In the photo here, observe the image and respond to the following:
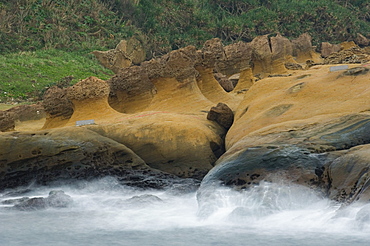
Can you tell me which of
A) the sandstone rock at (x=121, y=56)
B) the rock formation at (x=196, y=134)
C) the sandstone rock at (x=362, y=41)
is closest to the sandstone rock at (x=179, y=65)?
the rock formation at (x=196, y=134)

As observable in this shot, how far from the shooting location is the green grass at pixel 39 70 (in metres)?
19.9

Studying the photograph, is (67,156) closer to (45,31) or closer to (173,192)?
(173,192)

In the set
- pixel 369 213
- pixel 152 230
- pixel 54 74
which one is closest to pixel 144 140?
pixel 152 230

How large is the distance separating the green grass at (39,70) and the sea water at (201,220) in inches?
475

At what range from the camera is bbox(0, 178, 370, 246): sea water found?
6141 millimetres

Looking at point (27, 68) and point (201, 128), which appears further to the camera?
point (27, 68)

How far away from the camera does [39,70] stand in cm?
2211

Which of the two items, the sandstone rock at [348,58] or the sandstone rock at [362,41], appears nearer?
the sandstone rock at [348,58]

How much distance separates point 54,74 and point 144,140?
515 inches

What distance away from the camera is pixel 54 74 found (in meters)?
22.1

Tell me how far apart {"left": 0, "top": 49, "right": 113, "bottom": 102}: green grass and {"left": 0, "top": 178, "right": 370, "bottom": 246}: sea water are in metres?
12.1

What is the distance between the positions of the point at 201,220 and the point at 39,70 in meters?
16.3

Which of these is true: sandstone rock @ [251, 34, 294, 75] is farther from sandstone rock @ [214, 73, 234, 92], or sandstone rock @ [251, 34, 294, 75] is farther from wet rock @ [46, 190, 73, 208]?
wet rock @ [46, 190, 73, 208]

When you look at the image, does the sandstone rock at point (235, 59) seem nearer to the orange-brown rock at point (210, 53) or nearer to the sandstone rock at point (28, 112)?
the orange-brown rock at point (210, 53)
